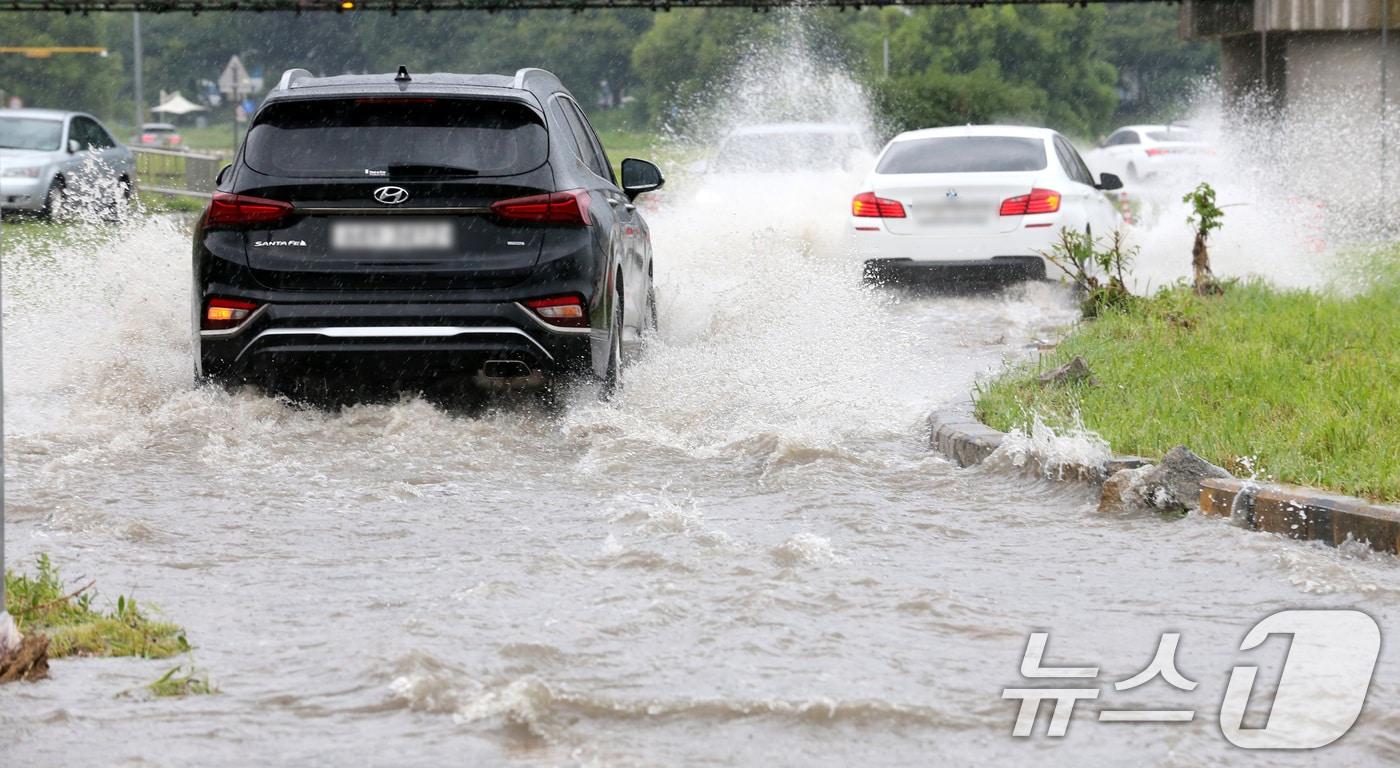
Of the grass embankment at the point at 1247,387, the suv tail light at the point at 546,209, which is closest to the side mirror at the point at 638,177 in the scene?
the suv tail light at the point at 546,209

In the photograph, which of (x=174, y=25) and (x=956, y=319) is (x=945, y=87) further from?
(x=174, y=25)

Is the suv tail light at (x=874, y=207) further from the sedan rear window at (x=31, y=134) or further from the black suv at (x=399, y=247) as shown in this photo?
the sedan rear window at (x=31, y=134)

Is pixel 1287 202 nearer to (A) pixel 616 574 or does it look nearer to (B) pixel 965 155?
(B) pixel 965 155

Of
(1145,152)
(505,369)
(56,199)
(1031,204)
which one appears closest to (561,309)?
(505,369)

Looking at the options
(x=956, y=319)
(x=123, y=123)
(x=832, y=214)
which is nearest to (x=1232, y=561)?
(x=956, y=319)

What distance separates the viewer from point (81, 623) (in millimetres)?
5215

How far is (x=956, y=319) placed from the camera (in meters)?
14.8

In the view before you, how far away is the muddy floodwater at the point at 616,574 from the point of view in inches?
171

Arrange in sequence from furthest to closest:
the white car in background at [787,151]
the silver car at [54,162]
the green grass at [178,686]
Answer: the silver car at [54,162], the white car in background at [787,151], the green grass at [178,686]

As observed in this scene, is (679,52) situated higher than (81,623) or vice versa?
(679,52)

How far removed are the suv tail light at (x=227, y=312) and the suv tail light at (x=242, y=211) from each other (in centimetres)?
34

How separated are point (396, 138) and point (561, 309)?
1.05 metres

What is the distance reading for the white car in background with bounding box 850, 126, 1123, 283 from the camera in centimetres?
1559

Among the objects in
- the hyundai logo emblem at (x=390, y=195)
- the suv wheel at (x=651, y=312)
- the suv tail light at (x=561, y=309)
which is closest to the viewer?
the hyundai logo emblem at (x=390, y=195)
